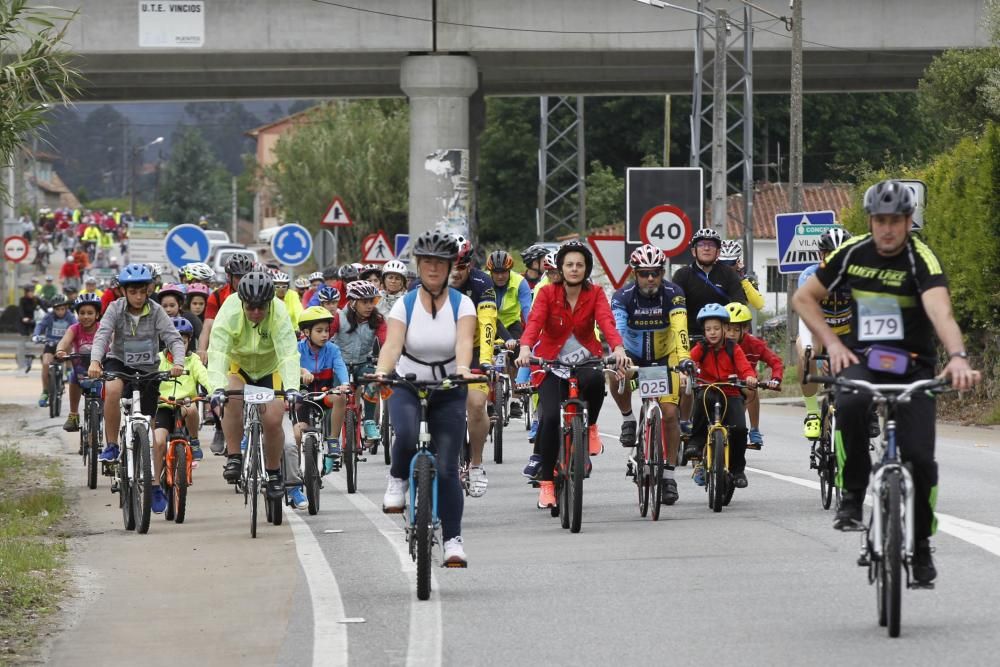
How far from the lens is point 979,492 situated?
1484 cm

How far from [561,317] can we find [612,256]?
50.0 ft

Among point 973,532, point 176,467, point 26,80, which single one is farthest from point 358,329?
point 973,532

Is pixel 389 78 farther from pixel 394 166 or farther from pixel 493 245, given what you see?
pixel 493 245

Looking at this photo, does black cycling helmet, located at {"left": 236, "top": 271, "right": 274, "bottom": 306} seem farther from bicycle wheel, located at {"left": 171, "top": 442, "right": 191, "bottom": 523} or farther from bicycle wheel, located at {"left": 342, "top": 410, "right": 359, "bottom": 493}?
bicycle wheel, located at {"left": 342, "top": 410, "right": 359, "bottom": 493}

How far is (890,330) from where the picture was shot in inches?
352

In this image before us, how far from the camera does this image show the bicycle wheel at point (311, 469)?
14.6 meters

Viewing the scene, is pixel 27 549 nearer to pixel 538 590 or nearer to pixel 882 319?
pixel 538 590

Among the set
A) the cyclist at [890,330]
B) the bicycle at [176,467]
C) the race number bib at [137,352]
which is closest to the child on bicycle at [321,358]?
the bicycle at [176,467]

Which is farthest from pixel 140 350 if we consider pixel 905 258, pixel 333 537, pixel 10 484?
pixel 905 258

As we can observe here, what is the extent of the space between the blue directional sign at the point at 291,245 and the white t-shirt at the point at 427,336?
1837cm

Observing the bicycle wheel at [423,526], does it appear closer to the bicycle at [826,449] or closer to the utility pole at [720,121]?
the bicycle at [826,449]

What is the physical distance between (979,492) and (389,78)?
26645mm

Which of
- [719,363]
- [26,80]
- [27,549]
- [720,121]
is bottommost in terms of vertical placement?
[27,549]

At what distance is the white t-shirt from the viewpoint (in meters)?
10.4
